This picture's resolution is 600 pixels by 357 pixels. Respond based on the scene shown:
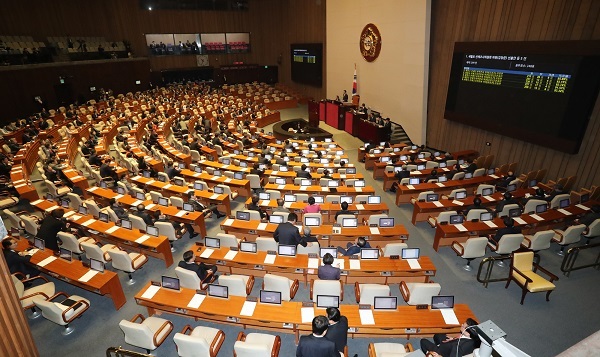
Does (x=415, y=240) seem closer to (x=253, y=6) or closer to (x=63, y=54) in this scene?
(x=63, y=54)

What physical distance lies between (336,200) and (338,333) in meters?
6.34

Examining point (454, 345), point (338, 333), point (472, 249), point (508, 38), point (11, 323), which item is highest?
point (508, 38)

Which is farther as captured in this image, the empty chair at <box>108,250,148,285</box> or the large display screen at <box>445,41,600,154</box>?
the large display screen at <box>445,41,600,154</box>

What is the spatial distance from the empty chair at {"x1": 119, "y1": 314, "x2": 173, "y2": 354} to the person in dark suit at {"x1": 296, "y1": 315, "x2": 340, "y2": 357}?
299cm

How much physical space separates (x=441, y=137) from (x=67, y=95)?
28502mm

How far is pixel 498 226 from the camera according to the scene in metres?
9.82

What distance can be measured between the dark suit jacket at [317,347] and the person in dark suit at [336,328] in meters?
0.31

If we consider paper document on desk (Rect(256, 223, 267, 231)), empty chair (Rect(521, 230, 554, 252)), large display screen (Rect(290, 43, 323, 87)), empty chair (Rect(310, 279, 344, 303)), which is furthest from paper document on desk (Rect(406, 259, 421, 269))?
large display screen (Rect(290, 43, 323, 87))

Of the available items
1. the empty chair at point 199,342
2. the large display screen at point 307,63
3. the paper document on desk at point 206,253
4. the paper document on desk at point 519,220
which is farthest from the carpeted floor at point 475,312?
the large display screen at point 307,63

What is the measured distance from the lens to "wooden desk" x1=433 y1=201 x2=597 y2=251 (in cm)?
973

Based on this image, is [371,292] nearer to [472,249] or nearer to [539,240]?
[472,249]

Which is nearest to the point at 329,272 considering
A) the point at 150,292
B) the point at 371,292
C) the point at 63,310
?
the point at 371,292

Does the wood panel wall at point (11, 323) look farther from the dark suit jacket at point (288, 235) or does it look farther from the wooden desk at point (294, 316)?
the dark suit jacket at point (288, 235)

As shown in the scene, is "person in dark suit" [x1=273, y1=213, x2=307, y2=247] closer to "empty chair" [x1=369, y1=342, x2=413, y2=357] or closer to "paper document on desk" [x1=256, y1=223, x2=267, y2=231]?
"paper document on desk" [x1=256, y1=223, x2=267, y2=231]
